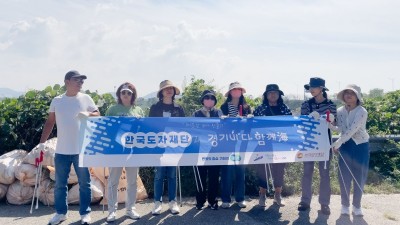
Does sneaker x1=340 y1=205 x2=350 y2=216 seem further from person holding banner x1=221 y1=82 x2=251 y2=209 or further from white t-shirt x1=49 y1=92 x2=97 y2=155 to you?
white t-shirt x1=49 y1=92 x2=97 y2=155

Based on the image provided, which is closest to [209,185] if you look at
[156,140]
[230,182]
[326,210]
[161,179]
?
[230,182]

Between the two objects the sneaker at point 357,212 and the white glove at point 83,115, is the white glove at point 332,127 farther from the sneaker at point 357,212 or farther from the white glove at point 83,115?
the white glove at point 83,115

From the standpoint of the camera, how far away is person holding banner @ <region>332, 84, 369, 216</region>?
6328 mm

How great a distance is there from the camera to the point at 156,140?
6.35 meters

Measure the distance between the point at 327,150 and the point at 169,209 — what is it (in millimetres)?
2551

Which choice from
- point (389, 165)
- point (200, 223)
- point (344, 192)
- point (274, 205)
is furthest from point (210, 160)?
point (389, 165)

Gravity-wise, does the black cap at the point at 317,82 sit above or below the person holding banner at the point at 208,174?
above

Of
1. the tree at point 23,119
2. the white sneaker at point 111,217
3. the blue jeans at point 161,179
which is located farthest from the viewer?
the tree at point 23,119

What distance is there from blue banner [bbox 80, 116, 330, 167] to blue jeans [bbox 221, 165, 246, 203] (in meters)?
0.34

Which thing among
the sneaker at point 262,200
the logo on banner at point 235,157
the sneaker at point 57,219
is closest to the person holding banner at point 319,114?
the sneaker at point 262,200

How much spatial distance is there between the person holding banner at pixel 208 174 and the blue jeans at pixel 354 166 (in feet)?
6.18

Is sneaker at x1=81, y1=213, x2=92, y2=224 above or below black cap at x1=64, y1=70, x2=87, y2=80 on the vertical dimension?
below

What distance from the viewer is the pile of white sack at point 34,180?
690 centimetres

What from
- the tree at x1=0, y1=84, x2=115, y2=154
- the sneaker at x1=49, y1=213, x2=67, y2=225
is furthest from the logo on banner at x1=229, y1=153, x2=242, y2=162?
the tree at x1=0, y1=84, x2=115, y2=154
